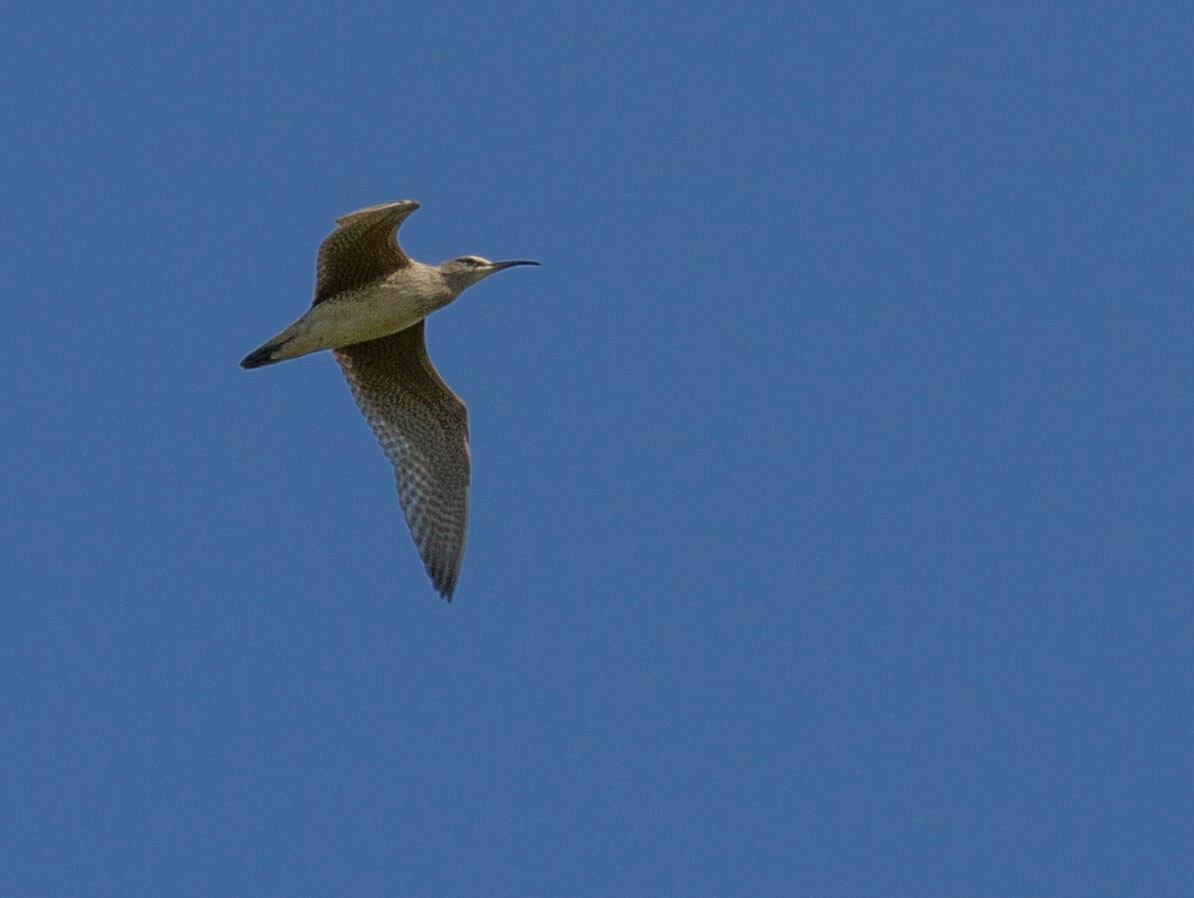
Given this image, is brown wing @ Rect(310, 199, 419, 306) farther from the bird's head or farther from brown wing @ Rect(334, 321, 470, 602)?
brown wing @ Rect(334, 321, 470, 602)

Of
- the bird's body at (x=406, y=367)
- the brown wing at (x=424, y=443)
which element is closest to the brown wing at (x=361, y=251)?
the bird's body at (x=406, y=367)

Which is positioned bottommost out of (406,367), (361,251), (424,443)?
(424,443)

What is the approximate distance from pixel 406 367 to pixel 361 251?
1836mm

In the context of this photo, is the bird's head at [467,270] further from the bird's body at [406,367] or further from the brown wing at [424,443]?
the brown wing at [424,443]

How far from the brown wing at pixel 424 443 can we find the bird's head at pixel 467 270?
118 centimetres

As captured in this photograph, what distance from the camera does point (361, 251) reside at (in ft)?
53.6

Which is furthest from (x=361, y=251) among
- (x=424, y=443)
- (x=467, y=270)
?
(x=424, y=443)

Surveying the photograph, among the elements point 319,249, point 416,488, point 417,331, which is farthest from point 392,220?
point 416,488

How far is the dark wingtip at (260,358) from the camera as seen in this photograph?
16.7m

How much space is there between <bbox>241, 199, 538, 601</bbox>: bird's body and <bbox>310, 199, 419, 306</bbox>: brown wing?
2 cm

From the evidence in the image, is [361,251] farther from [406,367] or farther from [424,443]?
[424,443]

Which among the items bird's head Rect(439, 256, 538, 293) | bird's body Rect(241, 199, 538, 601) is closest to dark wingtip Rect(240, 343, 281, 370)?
bird's body Rect(241, 199, 538, 601)

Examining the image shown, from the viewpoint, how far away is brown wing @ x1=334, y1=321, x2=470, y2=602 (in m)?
17.9

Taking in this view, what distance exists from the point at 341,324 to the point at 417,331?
48.9 inches
